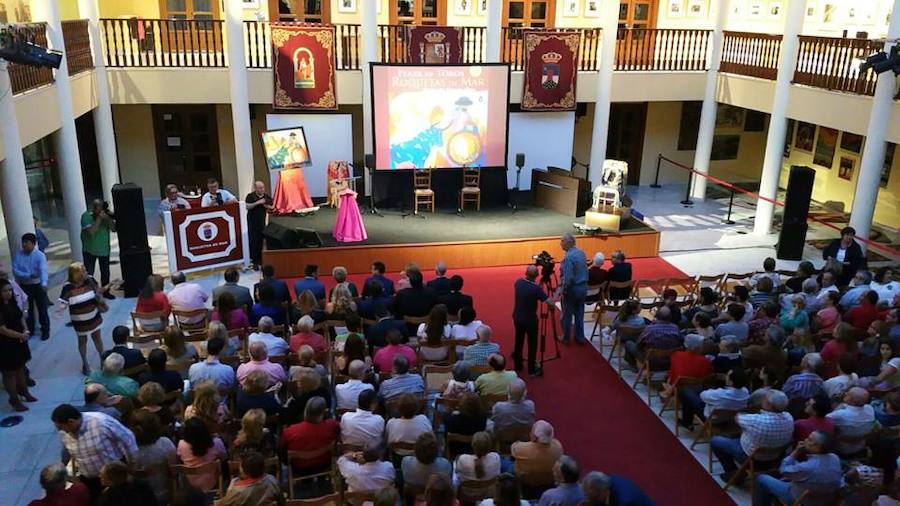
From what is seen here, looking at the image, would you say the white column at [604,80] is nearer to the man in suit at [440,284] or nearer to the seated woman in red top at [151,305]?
the man in suit at [440,284]

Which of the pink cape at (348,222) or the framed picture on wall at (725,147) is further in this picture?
the framed picture on wall at (725,147)

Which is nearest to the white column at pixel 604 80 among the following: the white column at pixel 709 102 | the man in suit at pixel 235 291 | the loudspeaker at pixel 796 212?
the white column at pixel 709 102

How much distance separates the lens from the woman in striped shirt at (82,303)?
7.31 metres

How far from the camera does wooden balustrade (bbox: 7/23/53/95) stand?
30.7 feet

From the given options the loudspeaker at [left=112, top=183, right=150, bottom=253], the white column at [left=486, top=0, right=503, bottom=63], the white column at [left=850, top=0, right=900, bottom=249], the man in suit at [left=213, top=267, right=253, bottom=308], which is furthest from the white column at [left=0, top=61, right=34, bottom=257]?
the white column at [left=850, top=0, right=900, bottom=249]

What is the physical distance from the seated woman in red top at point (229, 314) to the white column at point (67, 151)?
5.48 meters

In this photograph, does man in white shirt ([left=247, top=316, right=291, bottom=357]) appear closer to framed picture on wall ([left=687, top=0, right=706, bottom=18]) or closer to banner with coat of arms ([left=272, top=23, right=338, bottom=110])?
banner with coat of arms ([left=272, top=23, right=338, bottom=110])

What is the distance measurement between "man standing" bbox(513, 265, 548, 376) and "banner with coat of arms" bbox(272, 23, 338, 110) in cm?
715

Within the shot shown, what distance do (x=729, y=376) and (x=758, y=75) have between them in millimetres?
10105

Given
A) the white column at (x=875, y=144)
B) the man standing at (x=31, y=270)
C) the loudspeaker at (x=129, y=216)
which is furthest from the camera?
the white column at (x=875, y=144)

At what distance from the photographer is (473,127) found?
13266 millimetres

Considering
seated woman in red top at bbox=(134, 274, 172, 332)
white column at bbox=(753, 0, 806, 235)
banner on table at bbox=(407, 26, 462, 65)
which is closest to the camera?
seated woman in red top at bbox=(134, 274, 172, 332)

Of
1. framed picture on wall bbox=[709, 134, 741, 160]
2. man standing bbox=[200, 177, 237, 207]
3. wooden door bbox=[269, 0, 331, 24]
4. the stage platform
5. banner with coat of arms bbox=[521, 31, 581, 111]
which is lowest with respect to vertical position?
the stage platform

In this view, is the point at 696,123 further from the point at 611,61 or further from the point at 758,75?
the point at 611,61
